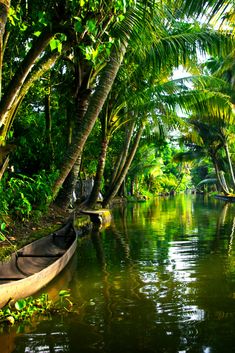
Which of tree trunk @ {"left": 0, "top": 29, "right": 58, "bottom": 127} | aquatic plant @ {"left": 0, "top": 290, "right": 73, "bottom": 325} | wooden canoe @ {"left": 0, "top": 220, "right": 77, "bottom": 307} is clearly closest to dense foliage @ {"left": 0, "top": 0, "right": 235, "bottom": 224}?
tree trunk @ {"left": 0, "top": 29, "right": 58, "bottom": 127}

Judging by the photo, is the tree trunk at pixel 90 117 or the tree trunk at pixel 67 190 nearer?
the tree trunk at pixel 90 117

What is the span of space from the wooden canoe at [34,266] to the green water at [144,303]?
14.8 inches

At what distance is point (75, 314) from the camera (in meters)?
5.36

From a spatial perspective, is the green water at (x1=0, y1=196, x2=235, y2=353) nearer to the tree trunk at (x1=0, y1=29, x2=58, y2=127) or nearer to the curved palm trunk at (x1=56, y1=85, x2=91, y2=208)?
the curved palm trunk at (x1=56, y1=85, x2=91, y2=208)

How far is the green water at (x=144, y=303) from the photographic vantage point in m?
4.41

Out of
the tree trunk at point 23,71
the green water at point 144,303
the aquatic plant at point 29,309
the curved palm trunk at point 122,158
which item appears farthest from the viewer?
the curved palm trunk at point 122,158

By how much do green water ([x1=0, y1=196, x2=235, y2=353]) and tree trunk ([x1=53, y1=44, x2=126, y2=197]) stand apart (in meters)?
2.17

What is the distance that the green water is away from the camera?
14.5 ft

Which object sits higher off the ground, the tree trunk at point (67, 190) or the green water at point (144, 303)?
the tree trunk at point (67, 190)

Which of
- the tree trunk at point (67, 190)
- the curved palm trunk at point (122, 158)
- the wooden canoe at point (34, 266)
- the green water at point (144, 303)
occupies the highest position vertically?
the curved palm trunk at point (122, 158)

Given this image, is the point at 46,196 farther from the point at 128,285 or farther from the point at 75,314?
the point at 75,314

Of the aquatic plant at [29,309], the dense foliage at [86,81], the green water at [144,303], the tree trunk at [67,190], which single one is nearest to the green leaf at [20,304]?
the aquatic plant at [29,309]

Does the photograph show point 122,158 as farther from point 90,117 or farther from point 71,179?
point 90,117

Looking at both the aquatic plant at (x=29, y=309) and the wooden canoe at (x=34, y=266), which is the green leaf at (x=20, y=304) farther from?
the wooden canoe at (x=34, y=266)
